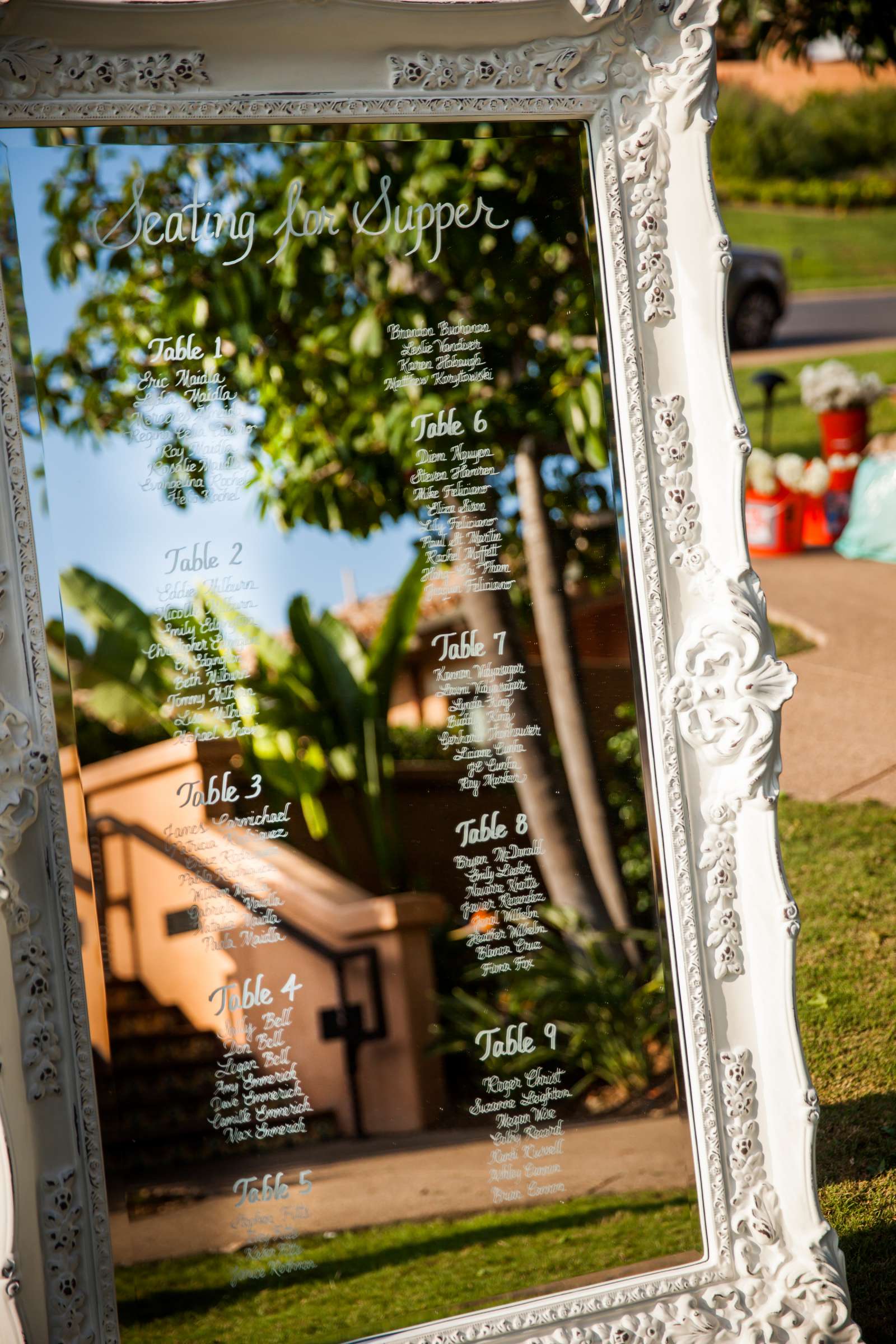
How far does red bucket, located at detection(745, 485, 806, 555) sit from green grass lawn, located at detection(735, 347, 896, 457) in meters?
1.37

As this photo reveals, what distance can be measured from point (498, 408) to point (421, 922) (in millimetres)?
808

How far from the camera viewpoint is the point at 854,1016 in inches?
109

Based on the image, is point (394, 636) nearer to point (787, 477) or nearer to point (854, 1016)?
point (854, 1016)

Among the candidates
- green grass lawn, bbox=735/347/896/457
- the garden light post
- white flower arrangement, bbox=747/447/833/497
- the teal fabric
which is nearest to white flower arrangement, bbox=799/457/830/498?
white flower arrangement, bbox=747/447/833/497

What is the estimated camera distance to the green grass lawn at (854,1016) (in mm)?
2119

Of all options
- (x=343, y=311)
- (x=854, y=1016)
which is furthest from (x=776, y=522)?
(x=343, y=311)

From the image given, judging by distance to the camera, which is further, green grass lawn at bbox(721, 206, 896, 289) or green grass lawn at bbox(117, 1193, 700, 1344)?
green grass lawn at bbox(721, 206, 896, 289)

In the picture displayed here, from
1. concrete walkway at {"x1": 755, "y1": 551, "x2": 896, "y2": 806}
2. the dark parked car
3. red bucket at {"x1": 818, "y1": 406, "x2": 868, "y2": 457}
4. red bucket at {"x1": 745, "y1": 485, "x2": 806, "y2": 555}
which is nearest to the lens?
concrete walkway at {"x1": 755, "y1": 551, "x2": 896, "y2": 806}

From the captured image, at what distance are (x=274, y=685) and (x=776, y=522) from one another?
179 inches

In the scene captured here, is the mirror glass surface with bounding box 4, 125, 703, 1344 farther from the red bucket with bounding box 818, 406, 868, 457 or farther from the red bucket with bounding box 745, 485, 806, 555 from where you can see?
the red bucket with bounding box 818, 406, 868, 457

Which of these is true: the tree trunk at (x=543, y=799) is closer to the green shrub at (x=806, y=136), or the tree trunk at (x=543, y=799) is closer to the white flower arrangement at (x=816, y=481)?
the white flower arrangement at (x=816, y=481)

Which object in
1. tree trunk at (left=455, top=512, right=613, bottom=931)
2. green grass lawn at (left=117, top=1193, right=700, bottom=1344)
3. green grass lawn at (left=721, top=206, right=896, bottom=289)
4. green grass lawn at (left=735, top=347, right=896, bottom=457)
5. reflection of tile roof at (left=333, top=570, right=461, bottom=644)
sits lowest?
green grass lawn at (left=117, top=1193, right=700, bottom=1344)

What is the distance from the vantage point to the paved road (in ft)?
31.2

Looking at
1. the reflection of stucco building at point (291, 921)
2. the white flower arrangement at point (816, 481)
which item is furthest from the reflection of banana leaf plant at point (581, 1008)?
the white flower arrangement at point (816, 481)
